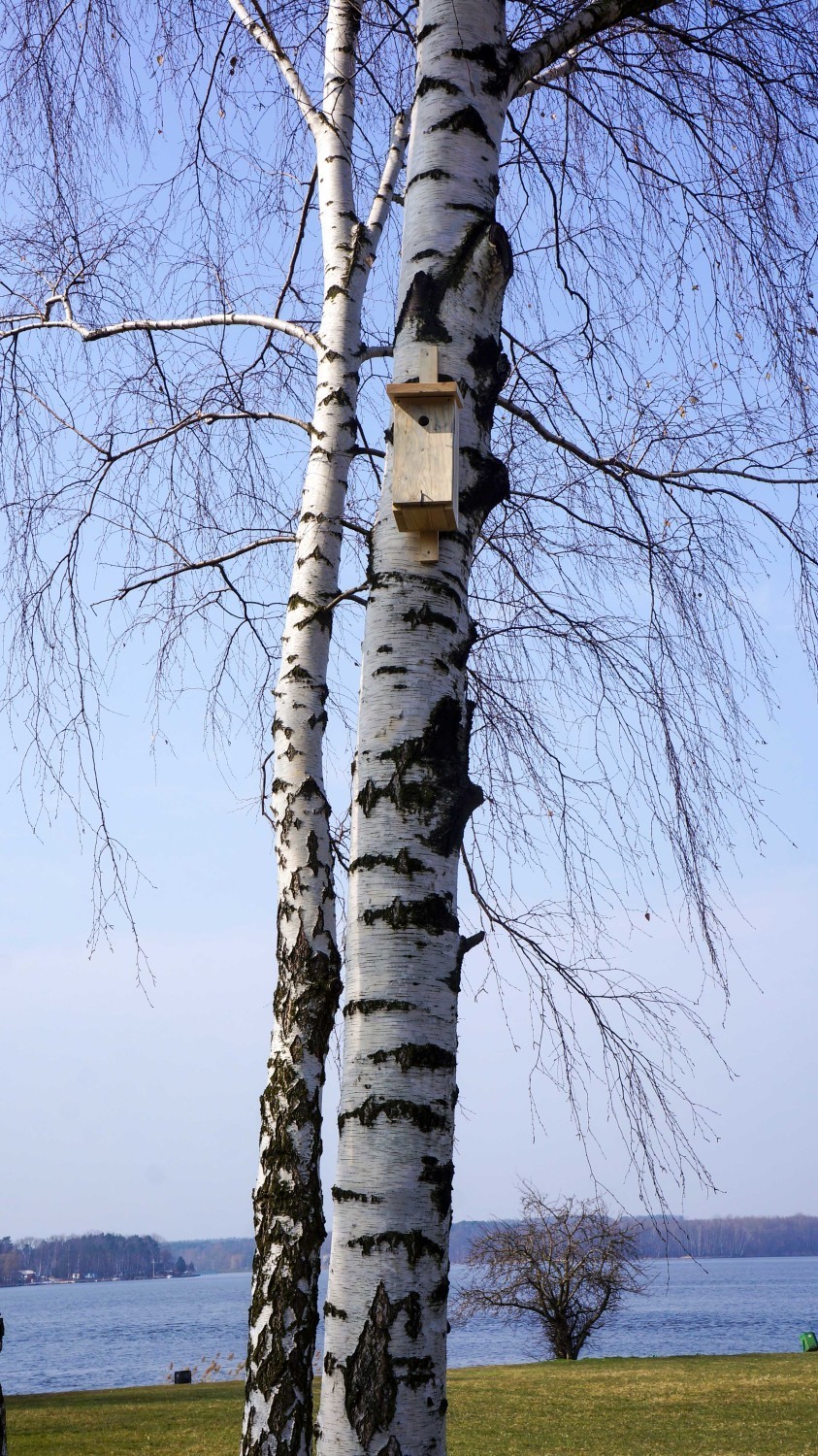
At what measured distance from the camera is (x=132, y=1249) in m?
111

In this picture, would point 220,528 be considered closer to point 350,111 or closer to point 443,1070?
point 350,111

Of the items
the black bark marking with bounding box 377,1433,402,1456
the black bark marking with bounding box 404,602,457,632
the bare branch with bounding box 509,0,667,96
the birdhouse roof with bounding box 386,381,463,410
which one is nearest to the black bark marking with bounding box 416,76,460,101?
the bare branch with bounding box 509,0,667,96

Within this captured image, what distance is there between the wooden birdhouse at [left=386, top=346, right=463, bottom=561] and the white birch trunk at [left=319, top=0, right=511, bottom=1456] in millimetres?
52

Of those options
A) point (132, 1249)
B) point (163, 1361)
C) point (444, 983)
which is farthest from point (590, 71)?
point (132, 1249)

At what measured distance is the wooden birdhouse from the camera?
2252 mm

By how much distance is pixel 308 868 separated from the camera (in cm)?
400

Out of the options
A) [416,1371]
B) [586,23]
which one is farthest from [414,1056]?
[586,23]

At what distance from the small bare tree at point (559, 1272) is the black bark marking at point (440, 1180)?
61.1 ft

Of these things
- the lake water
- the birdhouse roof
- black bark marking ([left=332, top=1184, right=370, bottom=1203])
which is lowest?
the lake water

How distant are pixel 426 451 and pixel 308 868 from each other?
79.6 inches

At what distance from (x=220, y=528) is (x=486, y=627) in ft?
5.04

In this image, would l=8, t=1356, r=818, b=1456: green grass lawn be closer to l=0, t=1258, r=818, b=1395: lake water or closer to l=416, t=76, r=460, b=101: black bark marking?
l=0, t=1258, r=818, b=1395: lake water

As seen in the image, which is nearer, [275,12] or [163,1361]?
[275,12]

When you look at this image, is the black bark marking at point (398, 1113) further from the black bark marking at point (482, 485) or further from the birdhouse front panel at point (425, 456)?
the black bark marking at point (482, 485)
